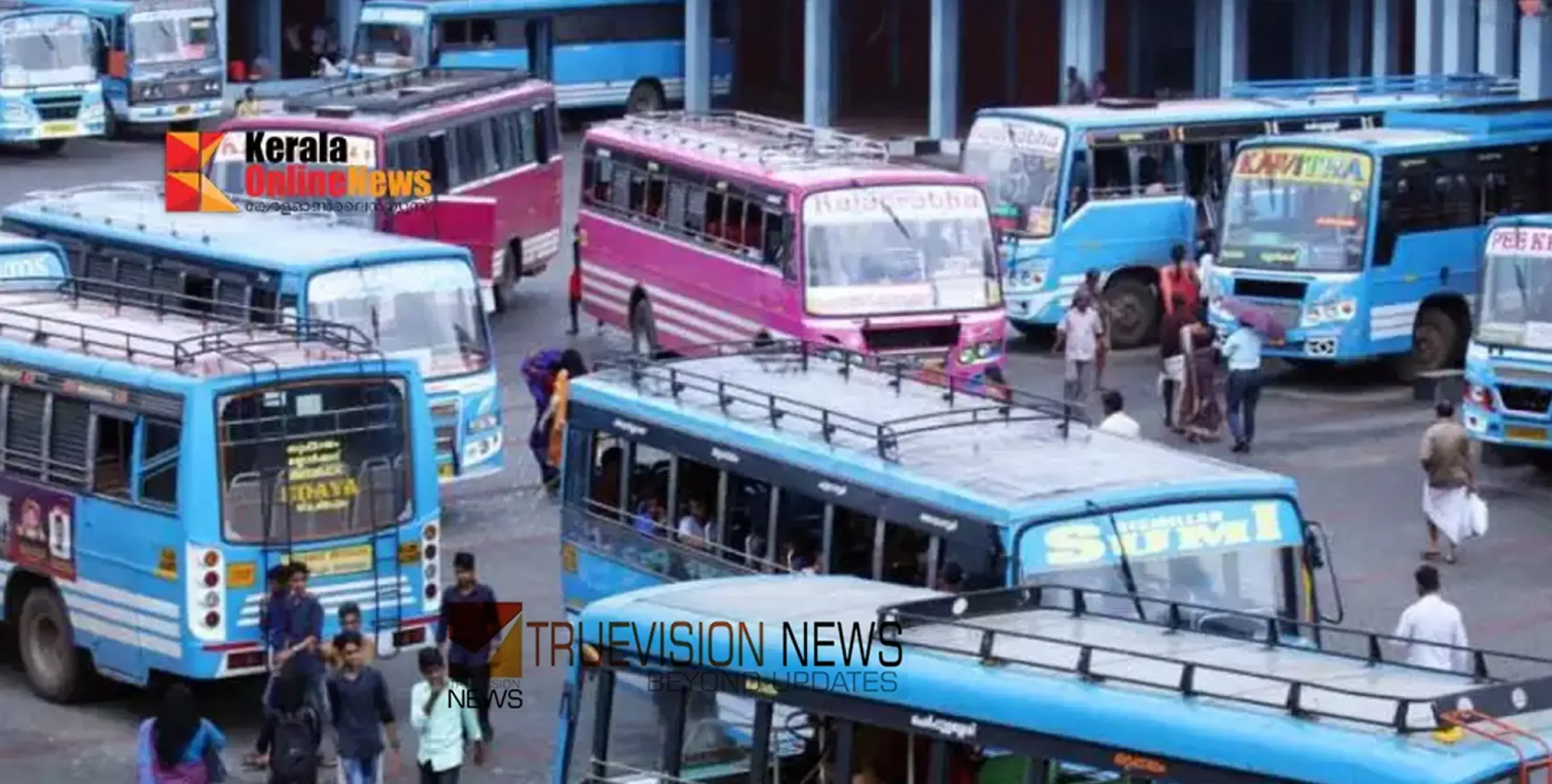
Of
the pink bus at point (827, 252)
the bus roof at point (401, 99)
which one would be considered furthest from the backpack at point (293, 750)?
the bus roof at point (401, 99)

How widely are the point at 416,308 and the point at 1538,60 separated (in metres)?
16.1

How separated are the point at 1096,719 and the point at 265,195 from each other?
2207 cm

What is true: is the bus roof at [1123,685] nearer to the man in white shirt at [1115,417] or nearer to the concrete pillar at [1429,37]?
the man in white shirt at [1115,417]

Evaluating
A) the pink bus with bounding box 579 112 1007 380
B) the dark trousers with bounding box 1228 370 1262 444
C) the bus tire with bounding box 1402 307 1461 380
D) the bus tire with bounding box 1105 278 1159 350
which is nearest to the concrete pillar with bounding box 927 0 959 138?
the bus tire with bounding box 1105 278 1159 350

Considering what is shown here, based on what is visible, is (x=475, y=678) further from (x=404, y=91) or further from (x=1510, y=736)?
(x=404, y=91)

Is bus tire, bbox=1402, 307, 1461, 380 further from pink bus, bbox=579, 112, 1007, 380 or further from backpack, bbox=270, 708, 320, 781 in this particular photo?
backpack, bbox=270, 708, 320, 781

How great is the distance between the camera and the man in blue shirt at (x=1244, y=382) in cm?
2630

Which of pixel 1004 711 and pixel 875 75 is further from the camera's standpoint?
pixel 875 75

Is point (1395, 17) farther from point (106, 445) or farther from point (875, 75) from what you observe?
point (106, 445)

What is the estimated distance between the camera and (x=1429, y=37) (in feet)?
134

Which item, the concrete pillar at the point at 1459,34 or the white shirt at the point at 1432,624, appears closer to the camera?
the white shirt at the point at 1432,624

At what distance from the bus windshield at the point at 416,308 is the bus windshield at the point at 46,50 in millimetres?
23449

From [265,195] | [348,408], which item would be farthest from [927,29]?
[348,408]

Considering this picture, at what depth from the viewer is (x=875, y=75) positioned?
5659 cm
